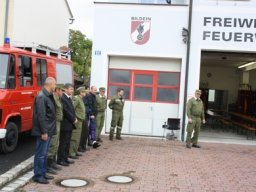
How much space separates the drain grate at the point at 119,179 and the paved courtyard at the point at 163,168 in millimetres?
125

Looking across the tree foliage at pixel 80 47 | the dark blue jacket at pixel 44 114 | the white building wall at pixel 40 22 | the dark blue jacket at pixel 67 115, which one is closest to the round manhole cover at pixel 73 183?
the dark blue jacket at pixel 44 114

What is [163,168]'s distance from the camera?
859 centimetres

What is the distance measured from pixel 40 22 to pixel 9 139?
→ 1603 centimetres

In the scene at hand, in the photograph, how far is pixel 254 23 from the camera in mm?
12984

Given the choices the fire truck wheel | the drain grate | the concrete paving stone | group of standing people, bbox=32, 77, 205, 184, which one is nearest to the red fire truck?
the fire truck wheel

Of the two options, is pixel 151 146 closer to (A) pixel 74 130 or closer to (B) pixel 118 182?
(A) pixel 74 130

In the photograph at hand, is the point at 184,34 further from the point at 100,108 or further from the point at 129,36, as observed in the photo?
the point at 100,108

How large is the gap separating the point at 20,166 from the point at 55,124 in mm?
1321

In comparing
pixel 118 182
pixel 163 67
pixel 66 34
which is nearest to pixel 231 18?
pixel 163 67

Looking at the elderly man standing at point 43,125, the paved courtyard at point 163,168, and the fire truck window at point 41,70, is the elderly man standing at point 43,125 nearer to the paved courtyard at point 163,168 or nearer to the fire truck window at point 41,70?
the paved courtyard at point 163,168

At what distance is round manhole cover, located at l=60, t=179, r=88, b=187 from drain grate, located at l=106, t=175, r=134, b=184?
53 cm

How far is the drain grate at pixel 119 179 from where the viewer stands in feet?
23.8

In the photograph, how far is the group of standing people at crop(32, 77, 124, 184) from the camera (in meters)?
6.69

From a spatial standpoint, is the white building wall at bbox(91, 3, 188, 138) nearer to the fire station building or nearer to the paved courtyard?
the fire station building
